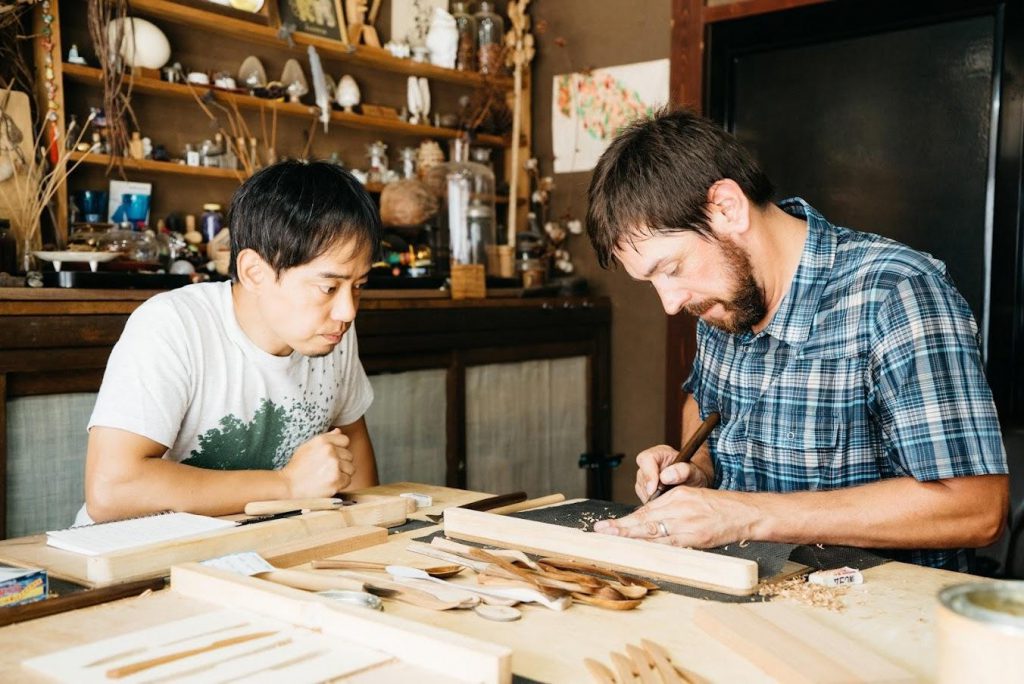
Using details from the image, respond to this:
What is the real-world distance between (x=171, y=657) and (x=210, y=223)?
101 inches

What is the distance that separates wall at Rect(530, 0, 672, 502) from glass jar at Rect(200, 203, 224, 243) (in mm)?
1654

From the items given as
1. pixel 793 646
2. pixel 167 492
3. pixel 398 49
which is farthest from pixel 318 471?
pixel 398 49

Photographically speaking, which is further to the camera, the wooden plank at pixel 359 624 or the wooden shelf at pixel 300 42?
the wooden shelf at pixel 300 42

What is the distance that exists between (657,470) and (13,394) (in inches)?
62.5

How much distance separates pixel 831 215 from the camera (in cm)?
348

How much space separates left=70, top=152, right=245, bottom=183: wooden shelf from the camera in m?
2.94

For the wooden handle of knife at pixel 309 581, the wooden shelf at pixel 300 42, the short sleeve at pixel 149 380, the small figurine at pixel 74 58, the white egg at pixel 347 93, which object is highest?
the wooden shelf at pixel 300 42

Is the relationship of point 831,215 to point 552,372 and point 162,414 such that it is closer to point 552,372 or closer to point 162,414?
point 552,372

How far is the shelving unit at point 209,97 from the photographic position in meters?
2.97

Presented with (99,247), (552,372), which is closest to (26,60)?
(99,247)

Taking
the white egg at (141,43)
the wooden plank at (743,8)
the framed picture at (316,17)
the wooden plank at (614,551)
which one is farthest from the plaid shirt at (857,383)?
the framed picture at (316,17)

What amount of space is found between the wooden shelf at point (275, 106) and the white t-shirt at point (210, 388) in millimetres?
1378

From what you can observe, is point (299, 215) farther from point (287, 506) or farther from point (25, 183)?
point (25, 183)

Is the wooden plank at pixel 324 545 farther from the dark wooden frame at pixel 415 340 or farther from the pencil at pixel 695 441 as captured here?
the dark wooden frame at pixel 415 340
